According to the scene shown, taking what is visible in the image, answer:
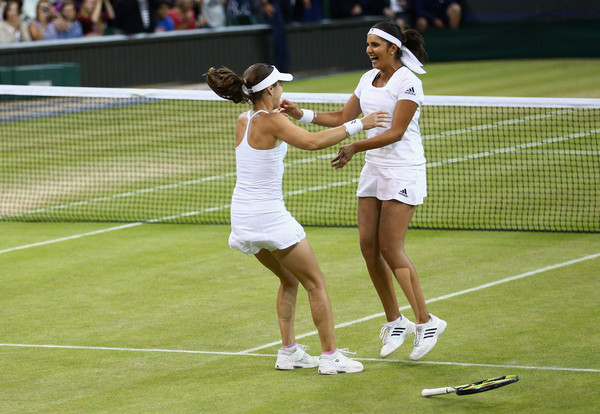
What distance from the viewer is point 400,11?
37.7 m

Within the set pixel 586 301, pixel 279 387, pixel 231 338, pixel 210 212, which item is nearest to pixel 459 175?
pixel 210 212

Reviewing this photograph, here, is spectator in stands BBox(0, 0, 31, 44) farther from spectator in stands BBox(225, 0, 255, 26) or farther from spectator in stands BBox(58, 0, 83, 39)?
spectator in stands BBox(225, 0, 255, 26)

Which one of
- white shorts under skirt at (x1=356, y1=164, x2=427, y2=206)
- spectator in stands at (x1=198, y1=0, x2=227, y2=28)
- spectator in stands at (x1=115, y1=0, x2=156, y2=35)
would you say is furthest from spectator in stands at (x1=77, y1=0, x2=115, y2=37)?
white shorts under skirt at (x1=356, y1=164, x2=427, y2=206)

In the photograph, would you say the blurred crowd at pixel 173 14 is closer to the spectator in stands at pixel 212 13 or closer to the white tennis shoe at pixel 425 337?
the spectator in stands at pixel 212 13

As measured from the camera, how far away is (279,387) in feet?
24.3

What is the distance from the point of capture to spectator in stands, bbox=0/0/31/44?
980 inches

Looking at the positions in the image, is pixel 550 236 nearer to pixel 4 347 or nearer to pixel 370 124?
pixel 370 124

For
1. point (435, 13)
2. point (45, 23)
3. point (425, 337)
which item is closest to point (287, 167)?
point (425, 337)

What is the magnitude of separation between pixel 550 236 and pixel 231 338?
15.9 feet

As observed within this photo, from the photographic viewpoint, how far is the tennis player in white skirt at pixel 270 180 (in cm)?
742

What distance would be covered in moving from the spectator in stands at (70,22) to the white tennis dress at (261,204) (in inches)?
789

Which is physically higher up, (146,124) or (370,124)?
(370,124)

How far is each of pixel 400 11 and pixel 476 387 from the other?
104 feet

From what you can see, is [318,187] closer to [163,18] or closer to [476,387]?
[476,387]
